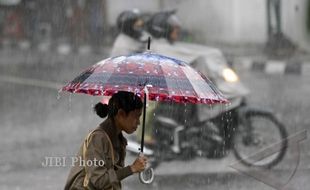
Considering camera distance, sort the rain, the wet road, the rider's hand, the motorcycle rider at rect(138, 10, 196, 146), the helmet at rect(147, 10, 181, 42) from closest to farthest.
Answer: the rider's hand, the rain, the wet road, the motorcycle rider at rect(138, 10, 196, 146), the helmet at rect(147, 10, 181, 42)

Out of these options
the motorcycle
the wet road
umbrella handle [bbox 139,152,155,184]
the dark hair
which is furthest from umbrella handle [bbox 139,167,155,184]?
the motorcycle

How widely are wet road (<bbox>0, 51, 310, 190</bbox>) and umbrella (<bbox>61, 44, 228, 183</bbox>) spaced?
128 inches

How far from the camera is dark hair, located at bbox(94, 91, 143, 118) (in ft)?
13.5

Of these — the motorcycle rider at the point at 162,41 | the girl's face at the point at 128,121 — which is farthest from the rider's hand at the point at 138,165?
the motorcycle rider at the point at 162,41

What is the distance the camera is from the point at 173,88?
4145mm

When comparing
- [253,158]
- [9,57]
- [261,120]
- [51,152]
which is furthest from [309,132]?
[9,57]

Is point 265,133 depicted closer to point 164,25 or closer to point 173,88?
point 164,25

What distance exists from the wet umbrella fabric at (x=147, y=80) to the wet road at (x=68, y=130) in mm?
3231

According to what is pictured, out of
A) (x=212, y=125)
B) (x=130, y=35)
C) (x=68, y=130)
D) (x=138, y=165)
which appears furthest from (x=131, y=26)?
(x=138, y=165)

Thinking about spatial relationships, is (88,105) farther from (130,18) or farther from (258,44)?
(258,44)

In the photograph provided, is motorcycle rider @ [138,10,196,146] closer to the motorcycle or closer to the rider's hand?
the motorcycle

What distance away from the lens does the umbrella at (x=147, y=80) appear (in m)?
4.09

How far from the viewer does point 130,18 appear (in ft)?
29.2

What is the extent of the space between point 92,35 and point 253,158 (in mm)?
9049
